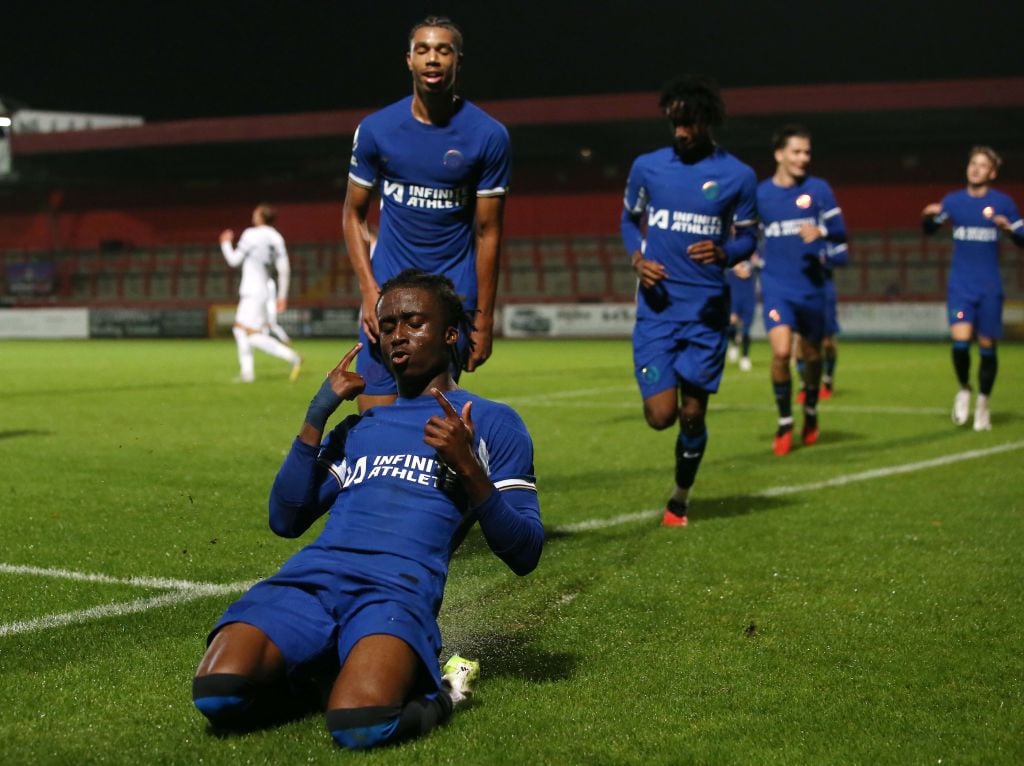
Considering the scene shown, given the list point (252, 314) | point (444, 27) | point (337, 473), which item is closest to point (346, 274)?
point (252, 314)

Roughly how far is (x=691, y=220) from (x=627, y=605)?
2.81m

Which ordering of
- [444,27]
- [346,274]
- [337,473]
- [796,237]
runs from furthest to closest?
[346,274] < [796,237] < [444,27] < [337,473]

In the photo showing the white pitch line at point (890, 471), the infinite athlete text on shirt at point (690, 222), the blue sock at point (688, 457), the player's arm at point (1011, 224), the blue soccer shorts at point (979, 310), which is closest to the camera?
the blue sock at point (688, 457)

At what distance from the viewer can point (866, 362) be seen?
2367 cm

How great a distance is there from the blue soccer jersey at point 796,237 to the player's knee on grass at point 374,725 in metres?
8.10

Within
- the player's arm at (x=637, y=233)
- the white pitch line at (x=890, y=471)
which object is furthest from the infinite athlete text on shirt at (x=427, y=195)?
the white pitch line at (x=890, y=471)

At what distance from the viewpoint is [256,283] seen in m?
18.4

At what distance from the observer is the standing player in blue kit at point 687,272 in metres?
7.18

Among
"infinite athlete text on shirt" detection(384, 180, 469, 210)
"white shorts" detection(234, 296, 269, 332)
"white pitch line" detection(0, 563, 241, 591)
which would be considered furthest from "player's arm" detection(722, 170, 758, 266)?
"white shorts" detection(234, 296, 269, 332)

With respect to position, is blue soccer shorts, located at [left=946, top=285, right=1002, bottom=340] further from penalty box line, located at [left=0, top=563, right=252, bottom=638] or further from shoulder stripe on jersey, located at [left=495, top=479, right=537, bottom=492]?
shoulder stripe on jersey, located at [left=495, top=479, right=537, bottom=492]

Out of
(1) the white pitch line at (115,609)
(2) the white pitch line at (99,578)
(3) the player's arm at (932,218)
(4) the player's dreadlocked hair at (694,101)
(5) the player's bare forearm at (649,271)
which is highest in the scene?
(4) the player's dreadlocked hair at (694,101)

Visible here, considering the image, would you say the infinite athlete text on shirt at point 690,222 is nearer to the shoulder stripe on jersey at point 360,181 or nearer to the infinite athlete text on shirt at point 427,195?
the infinite athlete text on shirt at point 427,195

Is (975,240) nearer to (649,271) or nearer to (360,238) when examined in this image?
(649,271)

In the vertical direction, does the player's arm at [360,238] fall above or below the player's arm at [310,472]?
above
